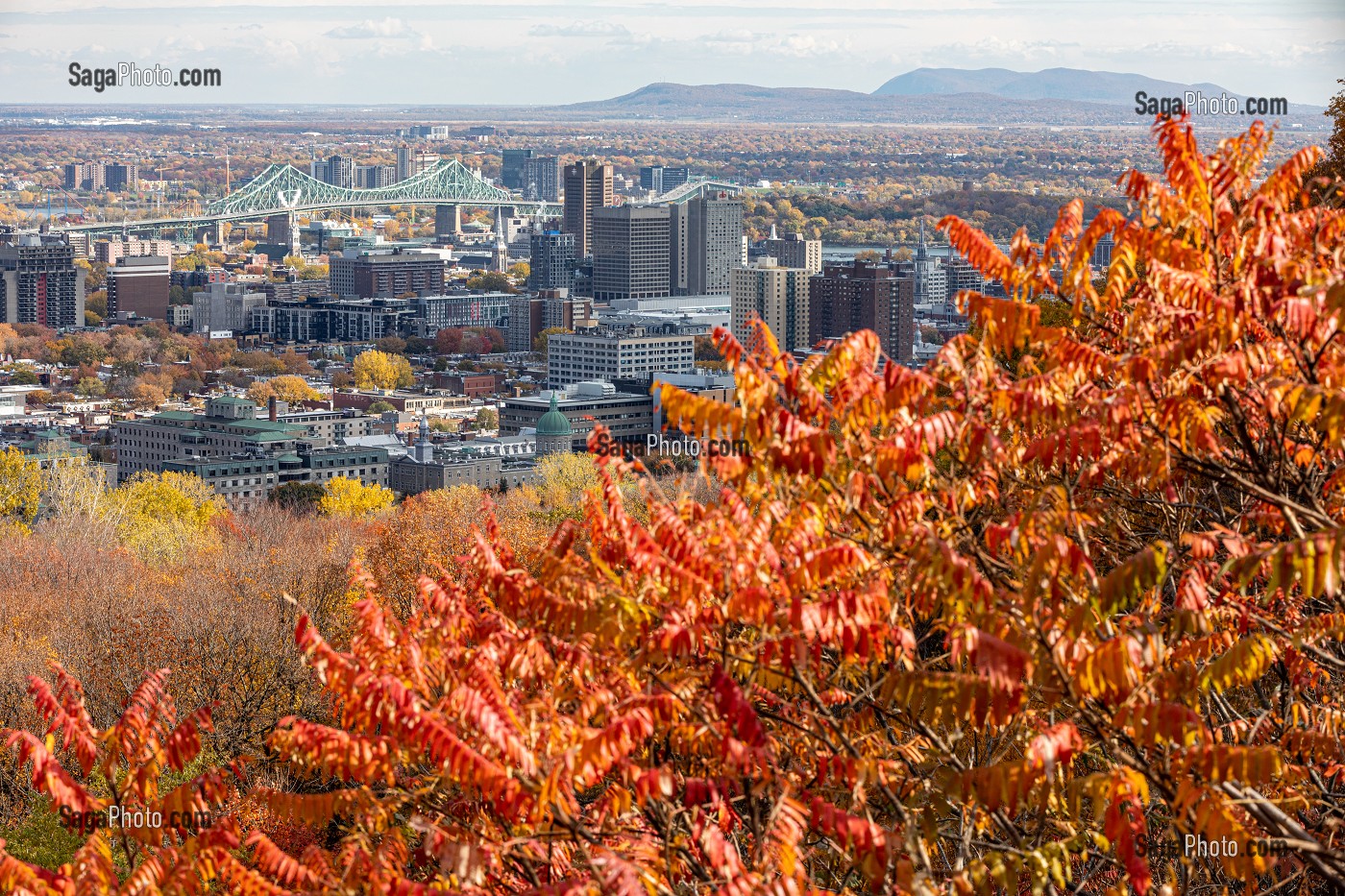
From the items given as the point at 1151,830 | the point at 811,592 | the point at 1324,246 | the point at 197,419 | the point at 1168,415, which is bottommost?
the point at 197,419

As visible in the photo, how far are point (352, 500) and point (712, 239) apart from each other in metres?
112

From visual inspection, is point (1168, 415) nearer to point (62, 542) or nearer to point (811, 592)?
point (811, 592)

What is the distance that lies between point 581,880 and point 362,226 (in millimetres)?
196417

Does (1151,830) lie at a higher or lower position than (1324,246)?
lower

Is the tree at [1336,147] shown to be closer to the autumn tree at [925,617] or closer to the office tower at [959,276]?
the autumn tree at [925,617]

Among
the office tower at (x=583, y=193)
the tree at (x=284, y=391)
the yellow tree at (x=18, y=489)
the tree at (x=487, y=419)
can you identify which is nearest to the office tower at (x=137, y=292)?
the tree at (x=284, y=391)

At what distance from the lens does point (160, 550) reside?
3222 centimetres

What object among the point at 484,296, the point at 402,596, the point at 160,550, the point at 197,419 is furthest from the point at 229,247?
the point at 402,596

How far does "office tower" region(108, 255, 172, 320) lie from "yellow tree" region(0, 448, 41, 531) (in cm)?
9266

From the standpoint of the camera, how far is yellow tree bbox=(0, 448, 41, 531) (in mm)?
41250

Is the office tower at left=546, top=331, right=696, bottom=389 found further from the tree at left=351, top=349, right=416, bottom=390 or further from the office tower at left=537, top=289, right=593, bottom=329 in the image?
the office tower at left=537, top=289, right=593, bottom=329

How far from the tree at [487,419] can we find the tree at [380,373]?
1676 cm

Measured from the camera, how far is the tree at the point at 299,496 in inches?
1879

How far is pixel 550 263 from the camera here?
158 metres
